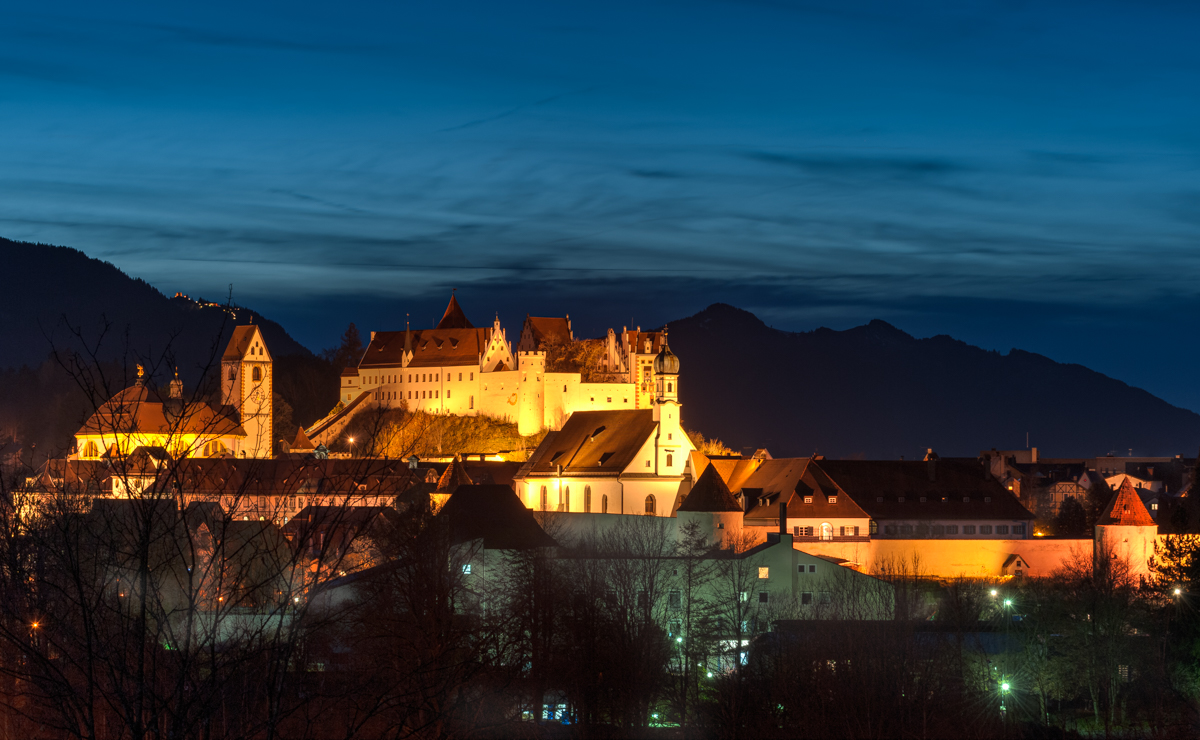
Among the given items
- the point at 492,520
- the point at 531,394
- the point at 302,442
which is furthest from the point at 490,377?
the point at 492,520

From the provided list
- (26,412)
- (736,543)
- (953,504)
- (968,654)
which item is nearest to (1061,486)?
(953,504)

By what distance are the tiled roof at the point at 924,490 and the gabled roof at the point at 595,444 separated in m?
11.5

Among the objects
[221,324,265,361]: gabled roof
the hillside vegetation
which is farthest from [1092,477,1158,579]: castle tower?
[221,324,265,361]: gabled roof

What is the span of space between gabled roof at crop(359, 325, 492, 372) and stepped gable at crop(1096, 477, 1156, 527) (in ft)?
233

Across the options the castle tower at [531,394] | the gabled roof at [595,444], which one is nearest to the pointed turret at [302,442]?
the castle tower at [531,394]

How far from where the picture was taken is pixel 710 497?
72375 millimetres

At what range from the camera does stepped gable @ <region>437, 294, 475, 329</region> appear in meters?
153

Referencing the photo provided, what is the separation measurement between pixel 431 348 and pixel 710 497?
7235 centimetres

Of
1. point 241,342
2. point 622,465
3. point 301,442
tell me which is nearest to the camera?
point 622,465

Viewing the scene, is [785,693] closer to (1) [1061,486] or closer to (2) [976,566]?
(2) [976,566]

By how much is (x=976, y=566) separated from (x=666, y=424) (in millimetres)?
20419

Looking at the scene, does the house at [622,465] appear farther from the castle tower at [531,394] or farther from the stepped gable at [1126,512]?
the castle tower at [531,394]

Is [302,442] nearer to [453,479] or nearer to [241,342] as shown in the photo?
[241,342]

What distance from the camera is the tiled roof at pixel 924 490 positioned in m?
81.9
